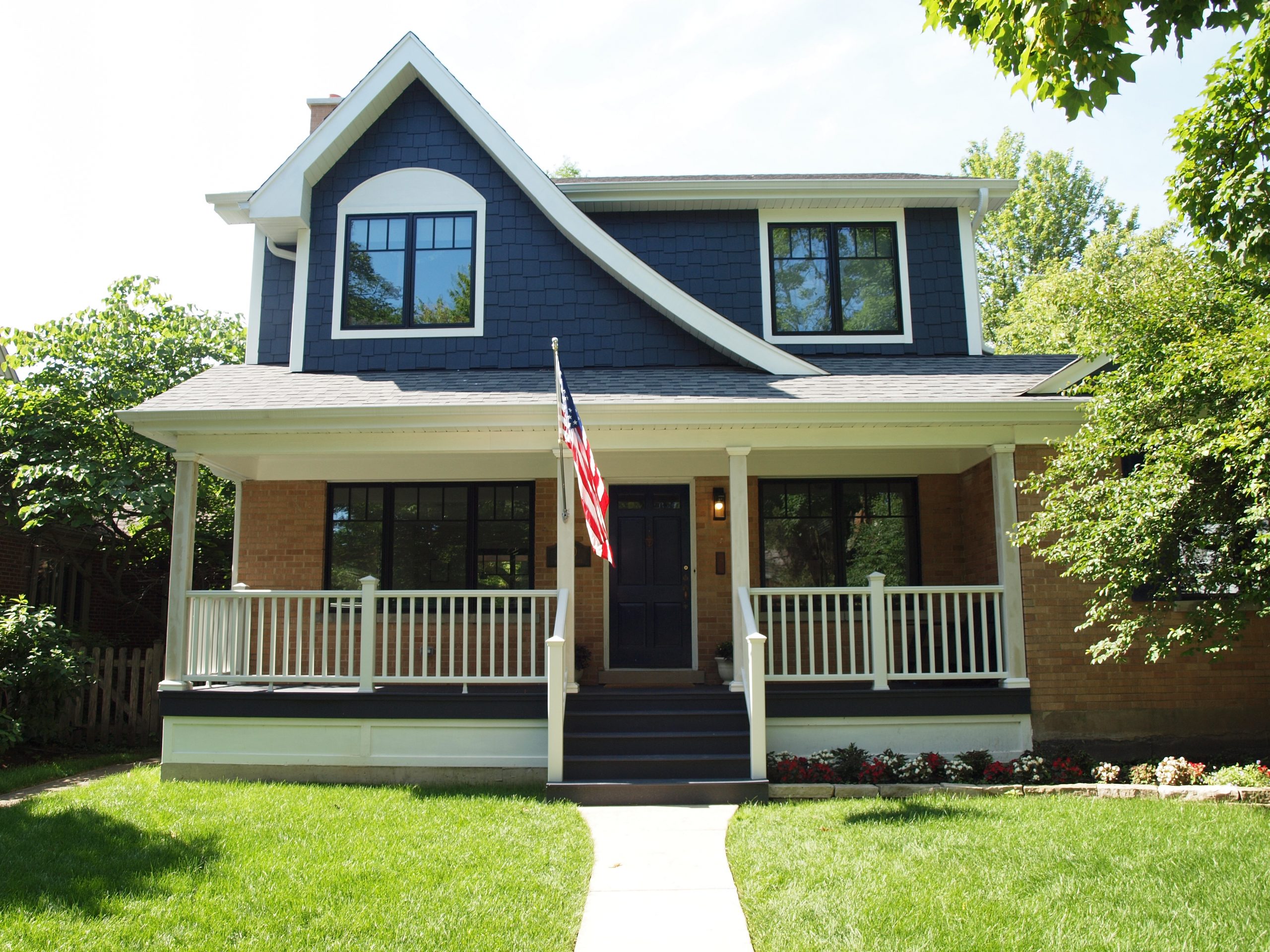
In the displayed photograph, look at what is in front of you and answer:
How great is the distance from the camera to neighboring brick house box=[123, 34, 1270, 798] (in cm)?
877

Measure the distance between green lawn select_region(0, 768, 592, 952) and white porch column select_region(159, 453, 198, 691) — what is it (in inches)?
56.6

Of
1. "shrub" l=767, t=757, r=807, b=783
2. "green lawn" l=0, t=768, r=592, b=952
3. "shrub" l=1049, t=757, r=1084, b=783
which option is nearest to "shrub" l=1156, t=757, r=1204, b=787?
"shrub" l=1049, t=757, r=1084, b=783

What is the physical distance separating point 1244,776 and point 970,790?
2.24m

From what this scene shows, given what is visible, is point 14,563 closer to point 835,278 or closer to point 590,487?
point 590,487

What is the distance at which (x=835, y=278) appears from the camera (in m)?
11.7

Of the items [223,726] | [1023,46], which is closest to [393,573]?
[223,726]

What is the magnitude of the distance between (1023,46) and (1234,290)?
10.9 ft

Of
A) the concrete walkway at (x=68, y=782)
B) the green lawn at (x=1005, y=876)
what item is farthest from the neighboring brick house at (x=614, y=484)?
the green lawn at (x=1005, y=876)

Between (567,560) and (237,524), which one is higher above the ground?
(237,524)

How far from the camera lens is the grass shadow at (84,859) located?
5180 mm

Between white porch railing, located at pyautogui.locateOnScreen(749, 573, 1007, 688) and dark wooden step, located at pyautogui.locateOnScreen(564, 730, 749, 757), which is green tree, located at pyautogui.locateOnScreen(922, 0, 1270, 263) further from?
dark wooden step, located at pyautogui.locateOnScreen(564, 730, 749, 757)

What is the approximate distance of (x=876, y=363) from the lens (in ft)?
35.9

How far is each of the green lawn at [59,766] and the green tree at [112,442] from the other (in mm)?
3207

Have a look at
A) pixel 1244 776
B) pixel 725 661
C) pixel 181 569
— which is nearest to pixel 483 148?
pixel 181 569
